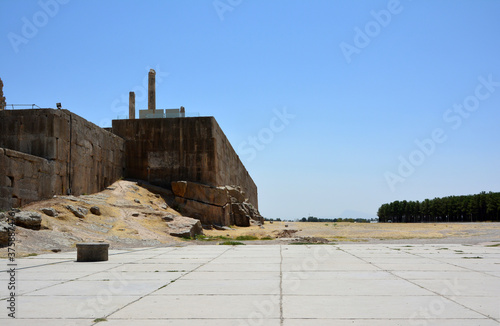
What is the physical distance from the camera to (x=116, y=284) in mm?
6656

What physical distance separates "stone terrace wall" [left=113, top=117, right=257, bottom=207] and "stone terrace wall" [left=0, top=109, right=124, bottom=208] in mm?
5302

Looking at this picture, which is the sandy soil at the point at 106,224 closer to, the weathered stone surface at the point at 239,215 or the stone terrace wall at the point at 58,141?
the stone terrace wall at the point at 58,141

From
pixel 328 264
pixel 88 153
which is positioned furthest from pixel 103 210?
pixel 328 264

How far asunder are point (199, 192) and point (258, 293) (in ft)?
69.9

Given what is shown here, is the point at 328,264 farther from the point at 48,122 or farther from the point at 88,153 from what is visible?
the point at 88,153

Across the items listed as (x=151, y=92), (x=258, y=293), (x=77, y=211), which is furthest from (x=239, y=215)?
(x=258, y=293)

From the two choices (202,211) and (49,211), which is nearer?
(49,211)

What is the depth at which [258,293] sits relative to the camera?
231 inches

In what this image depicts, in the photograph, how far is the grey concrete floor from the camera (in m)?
4.52

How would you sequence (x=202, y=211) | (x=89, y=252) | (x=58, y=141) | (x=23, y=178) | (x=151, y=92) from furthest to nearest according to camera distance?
1. (x=151, y=92)
2. (x=202, y=211)
3. (x=58, y=141)
4. (x=23, y=178)
5. (x=89, y=252)

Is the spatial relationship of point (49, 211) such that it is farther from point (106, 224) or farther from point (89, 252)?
point (89, 252)

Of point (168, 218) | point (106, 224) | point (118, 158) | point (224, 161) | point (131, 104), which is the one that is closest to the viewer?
point (106, 224)

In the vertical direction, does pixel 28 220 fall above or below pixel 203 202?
below

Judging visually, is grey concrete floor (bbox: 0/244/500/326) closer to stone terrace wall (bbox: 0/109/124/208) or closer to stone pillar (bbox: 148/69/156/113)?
stone terrace wall (bbox: 0/109/124/208)
